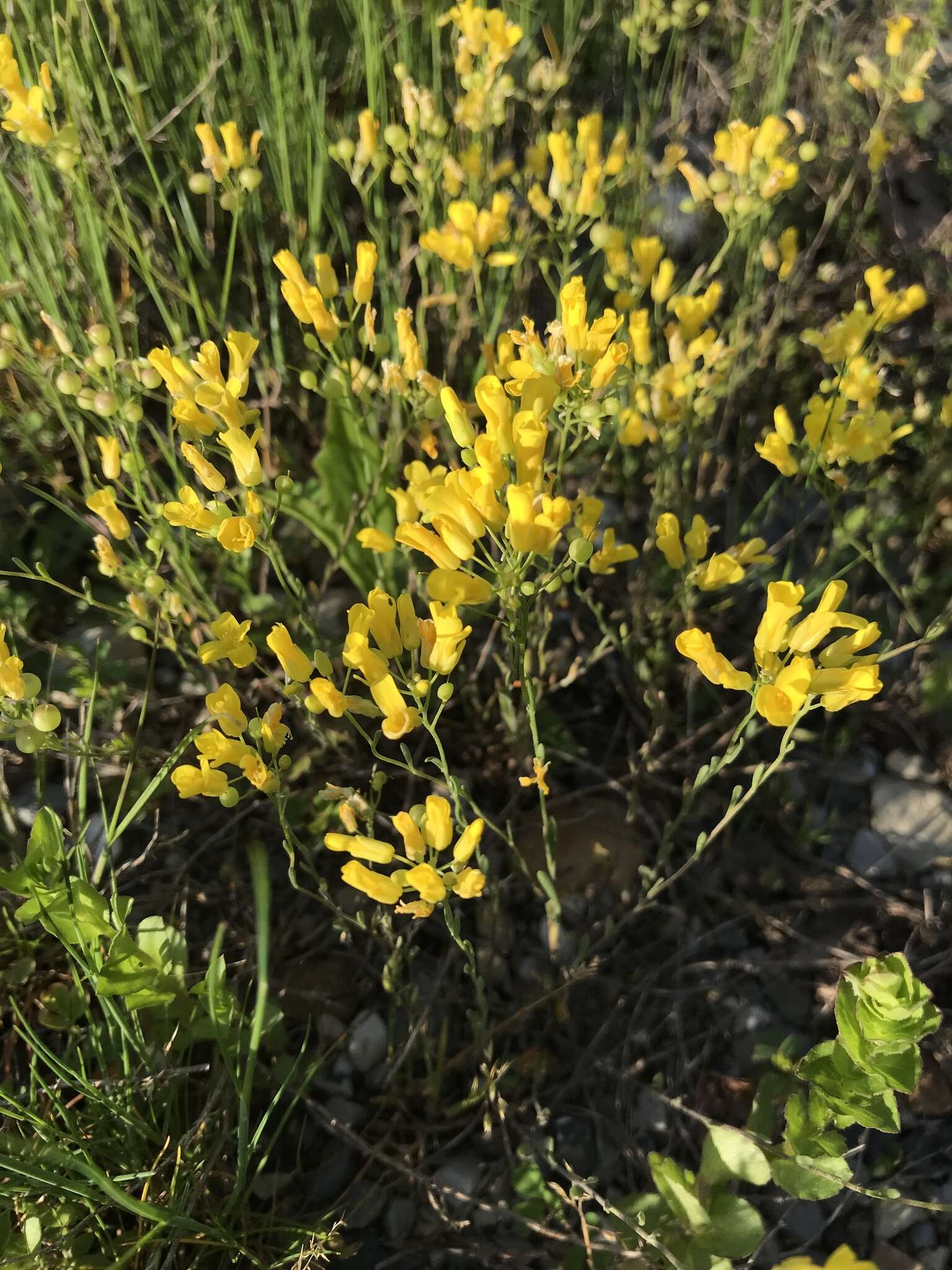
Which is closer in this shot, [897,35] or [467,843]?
[467,843]

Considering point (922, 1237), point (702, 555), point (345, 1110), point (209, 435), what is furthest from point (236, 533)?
point (922, 1237)

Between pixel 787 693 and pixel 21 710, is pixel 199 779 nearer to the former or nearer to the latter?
pixel 21 710

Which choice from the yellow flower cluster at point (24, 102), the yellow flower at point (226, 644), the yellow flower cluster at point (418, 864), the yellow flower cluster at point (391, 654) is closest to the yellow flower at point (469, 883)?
the yellow flower cluster at point (418, 864)

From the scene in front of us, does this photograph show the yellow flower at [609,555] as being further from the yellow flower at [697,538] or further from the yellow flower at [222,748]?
the yellow flower at [222,748]

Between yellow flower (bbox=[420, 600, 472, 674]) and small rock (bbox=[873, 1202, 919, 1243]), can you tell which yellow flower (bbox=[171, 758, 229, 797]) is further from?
small rock (bbox=[873, 1202, 919, 1243])

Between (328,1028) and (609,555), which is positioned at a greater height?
(609,555)

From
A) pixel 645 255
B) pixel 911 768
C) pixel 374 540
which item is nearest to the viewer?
pixel 374 540

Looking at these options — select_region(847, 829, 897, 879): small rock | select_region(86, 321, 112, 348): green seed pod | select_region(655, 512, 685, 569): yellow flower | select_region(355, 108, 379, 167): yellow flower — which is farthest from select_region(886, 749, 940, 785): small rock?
select_region(86, 321, 112, 348): green seed pod
